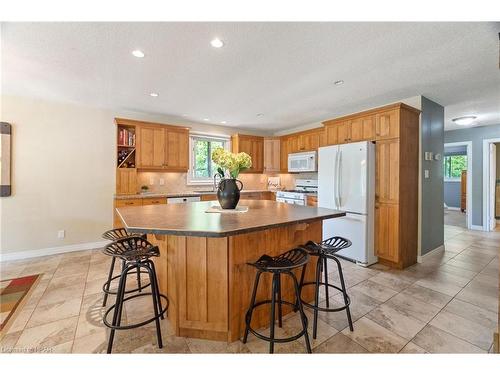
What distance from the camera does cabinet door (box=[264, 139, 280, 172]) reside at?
19.0 feet

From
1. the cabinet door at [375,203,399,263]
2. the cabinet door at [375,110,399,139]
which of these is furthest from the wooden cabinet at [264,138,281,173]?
the cabinet door at [375,203,399,263]

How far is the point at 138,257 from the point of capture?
167 cm

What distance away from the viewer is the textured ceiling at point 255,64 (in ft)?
6.28

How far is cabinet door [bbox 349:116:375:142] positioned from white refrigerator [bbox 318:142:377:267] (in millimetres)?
202

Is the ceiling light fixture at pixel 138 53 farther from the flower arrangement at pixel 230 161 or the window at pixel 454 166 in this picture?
the window at pixel 454 166

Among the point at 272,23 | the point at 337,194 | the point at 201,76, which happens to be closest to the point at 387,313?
the point at 337,194

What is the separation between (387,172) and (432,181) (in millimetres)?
1129

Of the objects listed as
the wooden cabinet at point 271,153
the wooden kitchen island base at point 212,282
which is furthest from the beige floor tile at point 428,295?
the wooden cabinet at point 271,153

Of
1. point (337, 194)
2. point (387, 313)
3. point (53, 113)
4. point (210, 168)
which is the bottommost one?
point (387, 313)

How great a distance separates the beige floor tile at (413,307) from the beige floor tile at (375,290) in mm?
66

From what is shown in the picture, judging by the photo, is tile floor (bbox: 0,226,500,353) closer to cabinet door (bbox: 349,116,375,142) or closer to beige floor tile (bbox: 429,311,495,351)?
beige floor tile (bbox: 429,311,495,351)

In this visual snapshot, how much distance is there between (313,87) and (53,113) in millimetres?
4107
